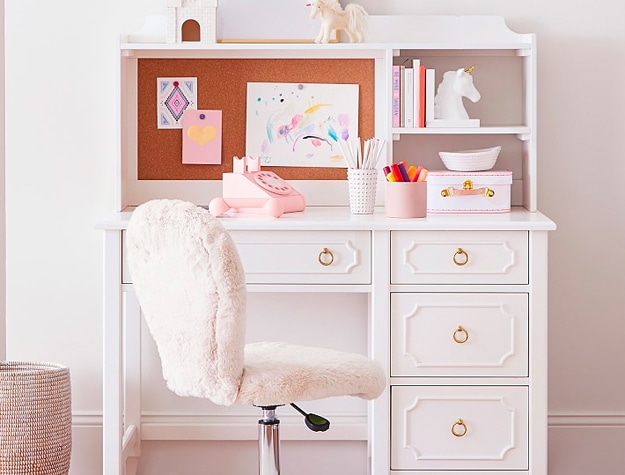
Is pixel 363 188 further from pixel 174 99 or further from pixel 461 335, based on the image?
pixel 174 99

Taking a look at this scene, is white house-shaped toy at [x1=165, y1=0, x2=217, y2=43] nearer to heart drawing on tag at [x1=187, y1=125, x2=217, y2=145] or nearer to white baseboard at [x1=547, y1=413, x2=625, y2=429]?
heart drawing on tag at [x1=187, y1=125, x2=217, y2=145]

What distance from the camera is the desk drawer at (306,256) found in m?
2.68

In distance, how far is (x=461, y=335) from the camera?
8.82 ft

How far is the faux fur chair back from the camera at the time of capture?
2.09 metres

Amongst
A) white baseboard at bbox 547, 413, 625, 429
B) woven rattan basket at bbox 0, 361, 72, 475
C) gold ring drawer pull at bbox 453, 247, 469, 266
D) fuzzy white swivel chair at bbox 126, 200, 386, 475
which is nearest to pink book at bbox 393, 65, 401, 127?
gold ring drawer pull at bbox 453, 247, 469, 266

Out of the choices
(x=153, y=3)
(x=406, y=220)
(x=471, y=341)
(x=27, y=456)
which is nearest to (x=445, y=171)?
(x=406, y=220)

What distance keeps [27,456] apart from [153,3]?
1.36m

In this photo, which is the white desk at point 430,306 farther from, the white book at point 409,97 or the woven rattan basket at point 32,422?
the white book at point 409,97

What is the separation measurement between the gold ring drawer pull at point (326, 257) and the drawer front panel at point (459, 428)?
37 centimetres

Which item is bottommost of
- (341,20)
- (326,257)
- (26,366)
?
(26,366)

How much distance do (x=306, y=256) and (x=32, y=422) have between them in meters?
0.86

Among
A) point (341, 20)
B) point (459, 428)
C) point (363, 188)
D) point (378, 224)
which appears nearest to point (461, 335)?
point (459, 428)

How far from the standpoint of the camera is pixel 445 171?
295cm

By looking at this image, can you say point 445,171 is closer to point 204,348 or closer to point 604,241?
point 604,241
